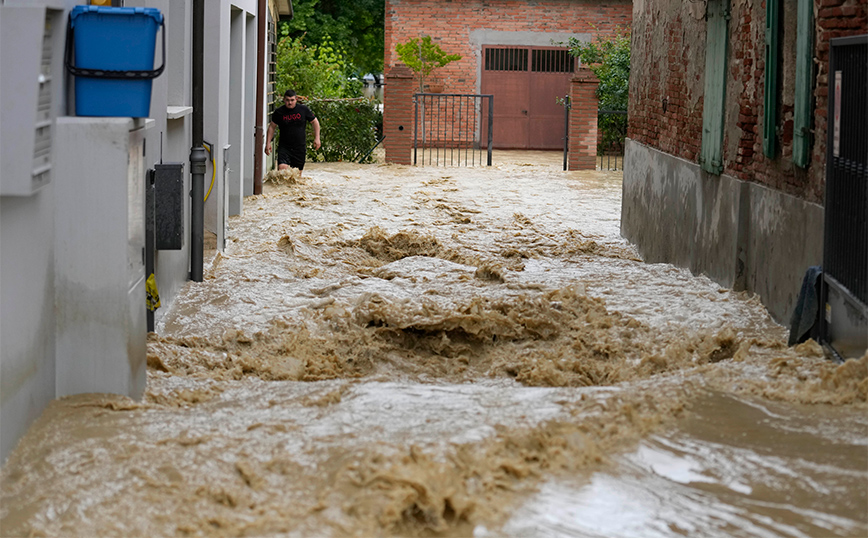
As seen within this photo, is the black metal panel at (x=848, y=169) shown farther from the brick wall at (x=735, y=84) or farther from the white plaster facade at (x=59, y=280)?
the white plaster facade at (x=59, y=280)

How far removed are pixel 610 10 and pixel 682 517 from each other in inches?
963

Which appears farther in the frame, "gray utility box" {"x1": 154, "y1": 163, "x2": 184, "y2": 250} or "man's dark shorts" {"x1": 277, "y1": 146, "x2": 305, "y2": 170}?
"man's dark shorts" {"x1": 277, "y1": 146, "x2": 305, "y2": 170}

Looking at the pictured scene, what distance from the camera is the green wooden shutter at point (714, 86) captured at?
27.8 feet


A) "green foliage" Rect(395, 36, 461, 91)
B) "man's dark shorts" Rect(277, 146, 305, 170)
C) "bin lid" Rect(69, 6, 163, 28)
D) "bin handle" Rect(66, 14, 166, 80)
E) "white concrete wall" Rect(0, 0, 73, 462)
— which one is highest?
"green foliage" Rect(395, 36, 461, 91)

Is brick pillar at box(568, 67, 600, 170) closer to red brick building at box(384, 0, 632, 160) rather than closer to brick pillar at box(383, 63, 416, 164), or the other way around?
brick pillar at box(383, 63, 416, 164)

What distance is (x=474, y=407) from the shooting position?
14.4 feet

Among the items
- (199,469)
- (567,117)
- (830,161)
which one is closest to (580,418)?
(199,469)

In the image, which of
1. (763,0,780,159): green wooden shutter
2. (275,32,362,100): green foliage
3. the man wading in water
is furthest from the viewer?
(275,32,362,100): green foliage

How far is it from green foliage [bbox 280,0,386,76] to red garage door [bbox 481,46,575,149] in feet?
20.5

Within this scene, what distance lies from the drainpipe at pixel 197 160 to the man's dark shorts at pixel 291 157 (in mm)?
8269

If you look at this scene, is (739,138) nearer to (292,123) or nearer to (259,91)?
(259,91)

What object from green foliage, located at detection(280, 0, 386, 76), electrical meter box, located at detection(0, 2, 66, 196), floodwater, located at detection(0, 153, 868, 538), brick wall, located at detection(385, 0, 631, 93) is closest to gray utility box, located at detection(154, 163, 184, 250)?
floodwater, located at detection(0, 153, 868, 538)

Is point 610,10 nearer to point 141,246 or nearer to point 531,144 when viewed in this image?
point 531,144

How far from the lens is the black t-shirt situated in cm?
1642
